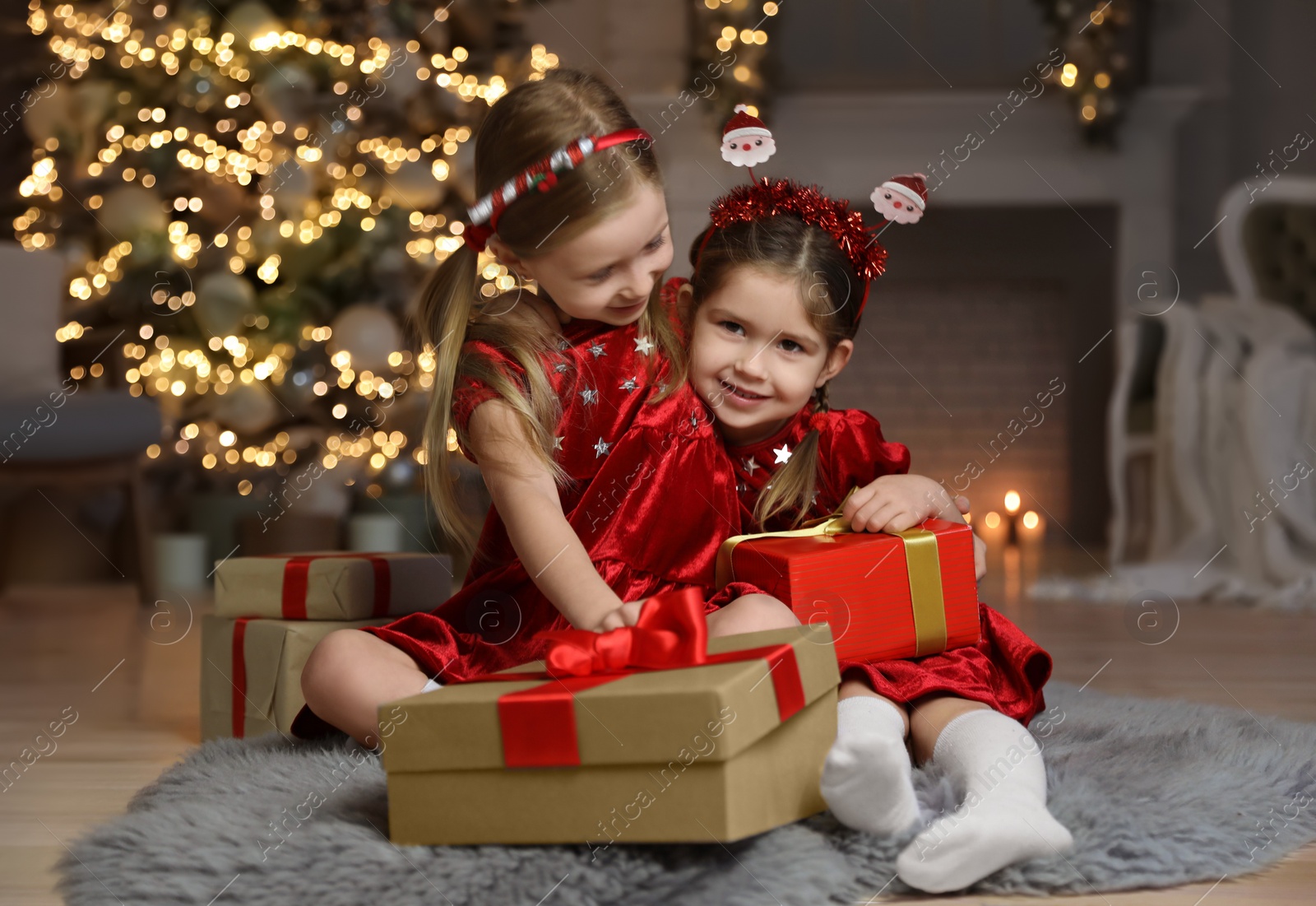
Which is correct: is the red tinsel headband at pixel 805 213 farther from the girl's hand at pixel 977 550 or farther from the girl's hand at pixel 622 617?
the girl's hand at pixel 622 617

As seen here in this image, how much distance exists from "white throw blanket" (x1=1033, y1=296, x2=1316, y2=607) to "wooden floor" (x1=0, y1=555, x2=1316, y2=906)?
0.70 ft

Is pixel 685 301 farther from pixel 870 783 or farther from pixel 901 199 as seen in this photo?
pixel 870 783

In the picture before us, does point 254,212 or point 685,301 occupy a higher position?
Answer: point 254,212

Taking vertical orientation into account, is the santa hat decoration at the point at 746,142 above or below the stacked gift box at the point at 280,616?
above

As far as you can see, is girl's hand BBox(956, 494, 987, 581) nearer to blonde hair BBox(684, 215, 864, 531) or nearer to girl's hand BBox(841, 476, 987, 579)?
girl's hand BBox(841, 476, 987, 579)

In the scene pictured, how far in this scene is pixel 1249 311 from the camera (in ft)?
10.3

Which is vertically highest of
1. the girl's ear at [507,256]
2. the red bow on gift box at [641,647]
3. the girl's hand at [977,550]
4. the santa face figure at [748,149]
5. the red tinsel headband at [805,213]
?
the santa face figure at [748,149]

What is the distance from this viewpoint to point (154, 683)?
176cm

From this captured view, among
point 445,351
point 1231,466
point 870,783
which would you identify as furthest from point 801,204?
point 1231,466

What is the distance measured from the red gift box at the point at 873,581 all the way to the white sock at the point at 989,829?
170 mm

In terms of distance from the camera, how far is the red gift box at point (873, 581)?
41.1 inches

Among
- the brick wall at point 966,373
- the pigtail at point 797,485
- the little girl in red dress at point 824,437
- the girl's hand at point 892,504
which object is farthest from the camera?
the brick wall at point 966,373

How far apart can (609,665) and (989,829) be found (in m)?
0.28

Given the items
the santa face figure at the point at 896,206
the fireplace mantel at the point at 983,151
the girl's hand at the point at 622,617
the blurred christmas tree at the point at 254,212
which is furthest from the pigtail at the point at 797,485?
the fireplace mantel at the point at 983,151
